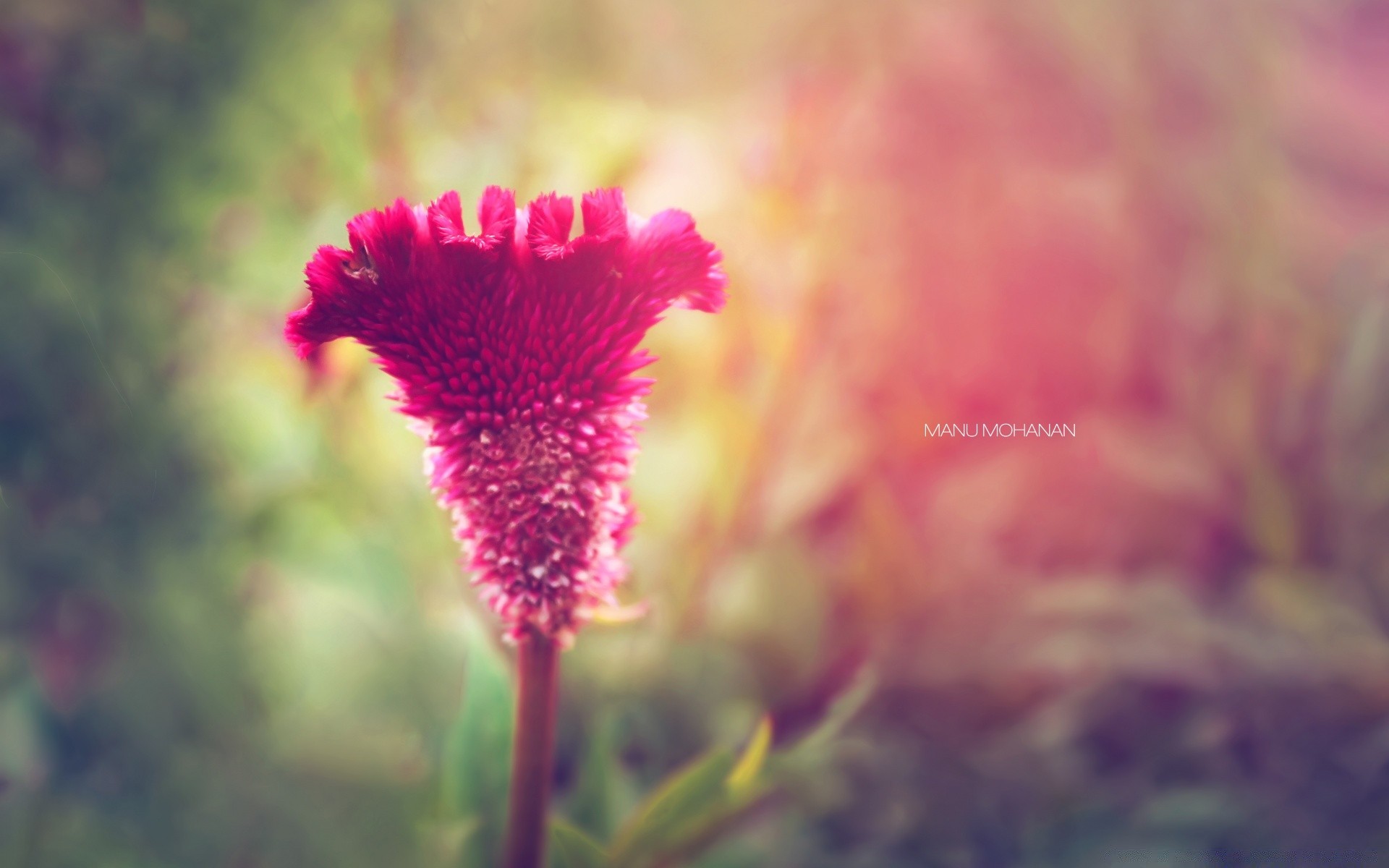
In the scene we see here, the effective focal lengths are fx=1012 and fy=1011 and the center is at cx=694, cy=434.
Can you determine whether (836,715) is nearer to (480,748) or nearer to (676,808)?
(676,808)

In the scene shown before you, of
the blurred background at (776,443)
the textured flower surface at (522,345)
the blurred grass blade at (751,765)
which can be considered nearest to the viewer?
the textured flower surface at (522,345)

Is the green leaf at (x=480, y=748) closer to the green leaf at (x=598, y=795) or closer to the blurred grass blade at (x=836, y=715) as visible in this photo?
the green leaf at (x=598, y=795)

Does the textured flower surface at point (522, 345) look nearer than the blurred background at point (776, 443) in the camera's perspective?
Yes

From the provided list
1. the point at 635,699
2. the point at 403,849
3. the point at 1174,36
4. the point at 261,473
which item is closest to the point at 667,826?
the point at 403,849

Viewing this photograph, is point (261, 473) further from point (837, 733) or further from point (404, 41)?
point (837, 733)

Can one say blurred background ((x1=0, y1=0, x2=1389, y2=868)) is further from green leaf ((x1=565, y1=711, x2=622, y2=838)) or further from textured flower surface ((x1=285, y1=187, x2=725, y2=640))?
textured flower surface ((x1=285, y1=187, x2=725, y2=640))

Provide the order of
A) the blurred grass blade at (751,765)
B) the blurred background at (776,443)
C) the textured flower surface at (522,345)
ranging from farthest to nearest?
1. the blurred background at (776,443)
2. the blurred grass blade at (751,765)
3. the textured flower surface at (522,345)

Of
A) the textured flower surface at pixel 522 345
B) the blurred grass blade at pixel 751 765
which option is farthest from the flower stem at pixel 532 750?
the blurred grass blade at pixel 751 765

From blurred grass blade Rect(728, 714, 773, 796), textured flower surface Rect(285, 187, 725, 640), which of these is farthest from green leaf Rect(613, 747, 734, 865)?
textured flower surface Rect(285, 187, 725, 640)
